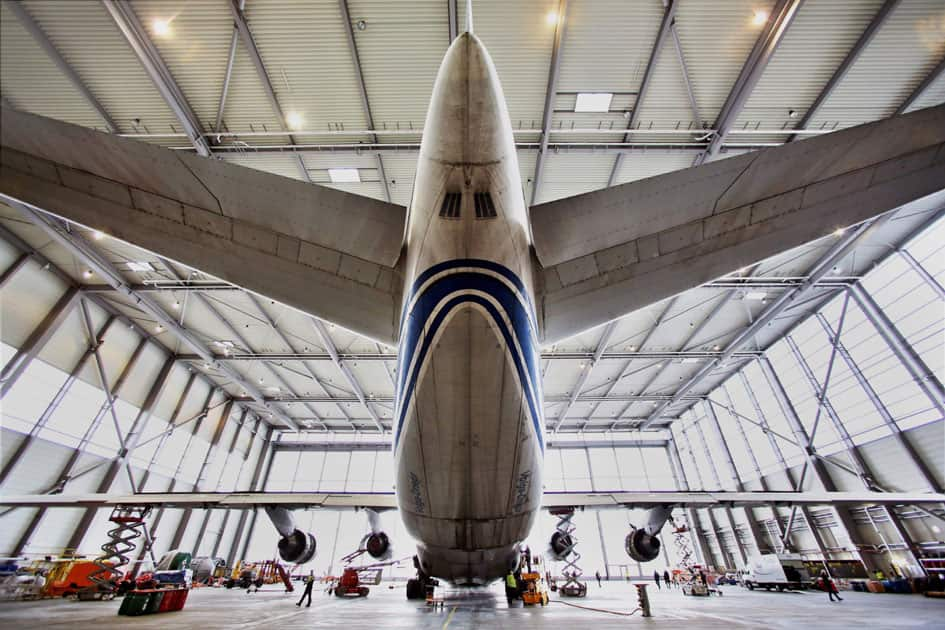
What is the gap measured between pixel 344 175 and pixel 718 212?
13552mm

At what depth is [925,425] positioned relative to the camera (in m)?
18.3

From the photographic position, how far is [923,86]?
12.1m

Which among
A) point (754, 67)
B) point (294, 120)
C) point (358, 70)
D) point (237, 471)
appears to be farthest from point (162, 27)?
point (237, 471)

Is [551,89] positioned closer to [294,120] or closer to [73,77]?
[294,120]

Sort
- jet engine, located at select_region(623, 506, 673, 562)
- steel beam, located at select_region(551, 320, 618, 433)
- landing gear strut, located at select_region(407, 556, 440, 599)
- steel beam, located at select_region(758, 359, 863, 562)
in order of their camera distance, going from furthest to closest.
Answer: steel beam, located at select_region(551, 320, 618, 433) → steel beam, located at select_region(758, 359, 863, 562) → landing gear strut, located at select_region(407, 556, 440, 599) → jet engine, located at select_region(623, 506, 673, 562)

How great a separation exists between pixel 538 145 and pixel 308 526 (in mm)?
33024

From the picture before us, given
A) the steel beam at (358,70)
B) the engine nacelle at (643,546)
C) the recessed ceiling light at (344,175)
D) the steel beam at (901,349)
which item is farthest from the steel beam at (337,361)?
the steel beam at (901,349)

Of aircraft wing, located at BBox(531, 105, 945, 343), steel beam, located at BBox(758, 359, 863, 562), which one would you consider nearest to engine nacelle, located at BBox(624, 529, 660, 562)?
aircraft wing, located at BBox(531, 105, 945, 343)

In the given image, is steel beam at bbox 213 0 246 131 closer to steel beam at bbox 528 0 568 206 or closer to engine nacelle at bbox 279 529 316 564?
steel beam at bbox 528 0 568 206

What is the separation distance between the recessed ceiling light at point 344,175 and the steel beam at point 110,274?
34.5 ft

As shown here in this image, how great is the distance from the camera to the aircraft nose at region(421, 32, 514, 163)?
12.5ft

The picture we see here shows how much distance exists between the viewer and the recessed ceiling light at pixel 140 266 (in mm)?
18342

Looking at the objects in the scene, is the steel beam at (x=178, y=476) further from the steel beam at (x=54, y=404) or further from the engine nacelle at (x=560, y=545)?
the engine nacelle at (x=560, y=545)

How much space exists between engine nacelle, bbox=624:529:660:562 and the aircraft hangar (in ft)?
0.18
